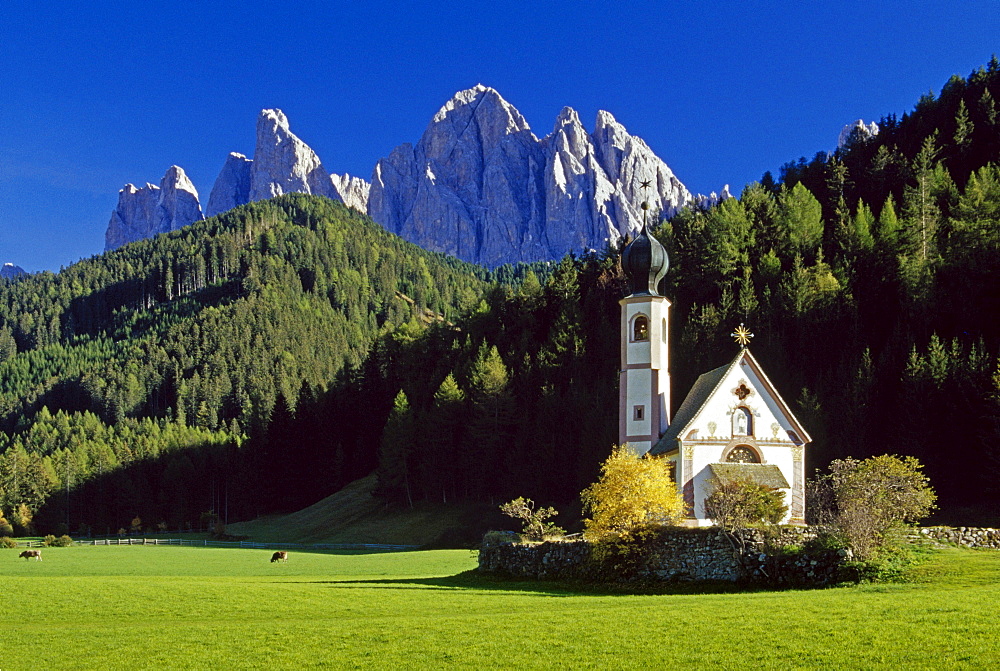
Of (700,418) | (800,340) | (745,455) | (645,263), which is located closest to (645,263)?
(645,263)

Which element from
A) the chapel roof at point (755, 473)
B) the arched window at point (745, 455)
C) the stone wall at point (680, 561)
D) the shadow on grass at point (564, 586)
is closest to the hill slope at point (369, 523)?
the arched window at point (745, 455)

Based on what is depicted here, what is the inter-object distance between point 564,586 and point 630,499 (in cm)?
390

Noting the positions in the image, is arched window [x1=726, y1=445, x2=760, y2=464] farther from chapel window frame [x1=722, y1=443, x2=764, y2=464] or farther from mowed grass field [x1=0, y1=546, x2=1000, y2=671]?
mowed grass field [x1=0, y1=546, x2=1000, y2=671]

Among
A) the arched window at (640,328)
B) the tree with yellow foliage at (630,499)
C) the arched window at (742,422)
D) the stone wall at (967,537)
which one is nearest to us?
the stone wall at (967,537)

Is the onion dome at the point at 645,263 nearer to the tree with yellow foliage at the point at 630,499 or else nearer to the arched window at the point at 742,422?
the arched window at the point at 742,422

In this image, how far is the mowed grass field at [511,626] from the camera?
17.7 metres

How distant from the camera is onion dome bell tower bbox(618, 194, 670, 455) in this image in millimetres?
49188

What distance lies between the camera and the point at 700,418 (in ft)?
149

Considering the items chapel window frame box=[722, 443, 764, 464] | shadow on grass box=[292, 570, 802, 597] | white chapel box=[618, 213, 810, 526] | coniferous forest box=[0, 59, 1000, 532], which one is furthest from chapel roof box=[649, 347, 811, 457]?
coniferous forest box=[0, 59, 1000, 532]

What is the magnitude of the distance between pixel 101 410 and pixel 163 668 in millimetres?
173718

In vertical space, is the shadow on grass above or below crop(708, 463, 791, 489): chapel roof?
below

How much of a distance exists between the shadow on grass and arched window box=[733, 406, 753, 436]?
1495 centimetres

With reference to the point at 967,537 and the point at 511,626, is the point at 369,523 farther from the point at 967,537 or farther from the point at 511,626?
the point at 511,626

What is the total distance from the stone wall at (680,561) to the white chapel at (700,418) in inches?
349
